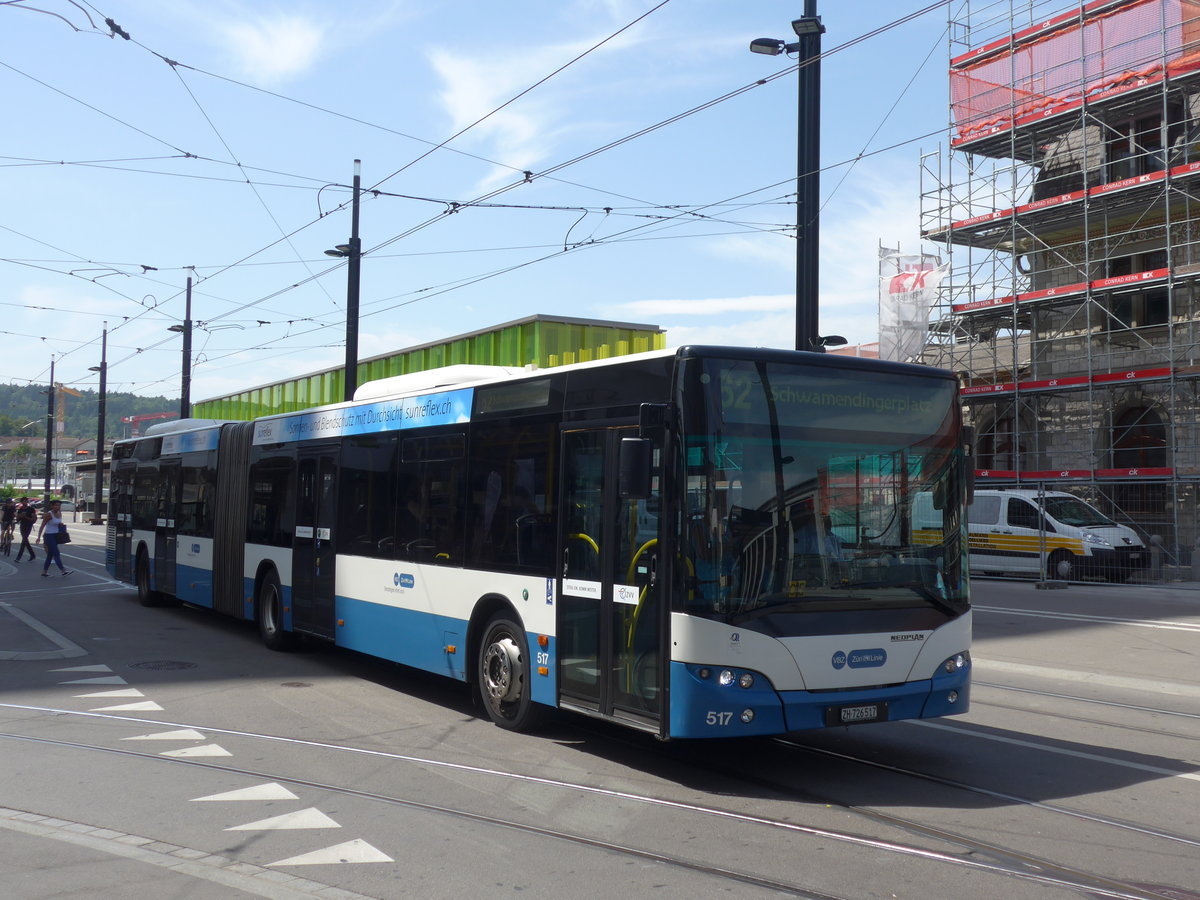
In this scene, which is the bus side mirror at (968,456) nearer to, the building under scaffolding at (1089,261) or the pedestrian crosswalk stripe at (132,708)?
the pedestrian crosswalk stripe at (132,708)

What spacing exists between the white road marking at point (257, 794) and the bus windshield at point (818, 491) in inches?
102

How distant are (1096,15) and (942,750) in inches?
1061

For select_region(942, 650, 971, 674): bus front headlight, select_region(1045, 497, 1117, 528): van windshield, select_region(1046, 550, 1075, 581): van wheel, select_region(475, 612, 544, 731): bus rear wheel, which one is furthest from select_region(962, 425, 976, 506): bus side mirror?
select_region(1045, 497, 1117, 528): van windshield

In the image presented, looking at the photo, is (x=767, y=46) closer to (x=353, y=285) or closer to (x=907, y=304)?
(x=353, y=285)

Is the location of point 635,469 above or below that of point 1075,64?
below

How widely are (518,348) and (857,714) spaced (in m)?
13.3

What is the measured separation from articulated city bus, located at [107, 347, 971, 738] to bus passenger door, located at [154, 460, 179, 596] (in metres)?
9.02

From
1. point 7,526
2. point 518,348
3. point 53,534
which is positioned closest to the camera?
point 518,348

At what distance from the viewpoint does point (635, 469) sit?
693 centimetres

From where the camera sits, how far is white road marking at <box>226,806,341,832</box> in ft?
20.5

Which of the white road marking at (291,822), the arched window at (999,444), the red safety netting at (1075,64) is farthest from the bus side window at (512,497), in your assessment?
the arched window at (999,444)

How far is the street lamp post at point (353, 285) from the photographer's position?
21344 millimetres

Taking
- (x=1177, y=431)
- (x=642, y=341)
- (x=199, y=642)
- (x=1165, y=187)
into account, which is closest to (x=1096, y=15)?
(x=1165, y=187)

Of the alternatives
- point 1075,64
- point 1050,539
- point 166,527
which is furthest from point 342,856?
point 1075,64
